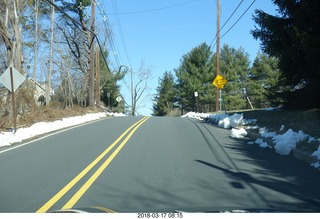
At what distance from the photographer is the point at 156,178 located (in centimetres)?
840

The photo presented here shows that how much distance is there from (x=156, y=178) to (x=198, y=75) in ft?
189

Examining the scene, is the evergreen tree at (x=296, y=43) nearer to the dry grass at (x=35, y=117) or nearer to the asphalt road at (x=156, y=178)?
the asphalt road at (x=156, y=178)

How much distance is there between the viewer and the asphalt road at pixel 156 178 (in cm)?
649

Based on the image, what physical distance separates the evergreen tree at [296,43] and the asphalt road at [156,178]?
4.53 metres

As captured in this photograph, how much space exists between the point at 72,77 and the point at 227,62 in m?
28.2

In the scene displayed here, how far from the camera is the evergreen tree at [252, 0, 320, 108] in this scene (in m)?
15.0

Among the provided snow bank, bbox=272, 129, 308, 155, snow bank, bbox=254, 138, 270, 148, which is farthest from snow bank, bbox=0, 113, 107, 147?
snow bank, bbox=272, 129, 308, 155

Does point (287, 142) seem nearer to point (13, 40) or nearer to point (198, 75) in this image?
point (13, 40)

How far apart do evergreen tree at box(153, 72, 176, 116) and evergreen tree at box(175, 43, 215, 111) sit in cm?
1106

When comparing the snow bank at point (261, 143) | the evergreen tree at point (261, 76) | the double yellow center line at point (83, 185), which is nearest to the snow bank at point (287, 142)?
the snow bank at point (261, 143)

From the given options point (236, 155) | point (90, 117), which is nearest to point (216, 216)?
point (236, 155)

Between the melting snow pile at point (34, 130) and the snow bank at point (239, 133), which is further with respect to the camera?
the snow bank at point (239, 133)

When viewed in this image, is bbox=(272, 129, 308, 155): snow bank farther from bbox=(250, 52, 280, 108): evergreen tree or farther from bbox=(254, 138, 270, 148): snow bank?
bbox=(250, 52, 280, 108): evergreen tree

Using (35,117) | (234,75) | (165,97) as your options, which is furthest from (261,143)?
(165,97)
